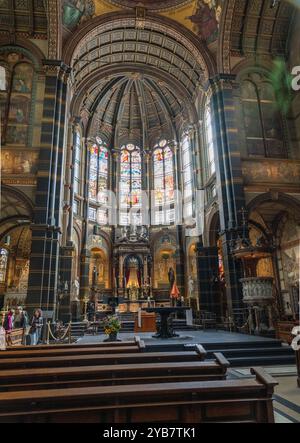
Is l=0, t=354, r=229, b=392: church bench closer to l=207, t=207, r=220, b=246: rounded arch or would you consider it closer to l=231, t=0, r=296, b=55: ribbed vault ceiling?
l=207, t=207, r=220, b=246: rounded arch

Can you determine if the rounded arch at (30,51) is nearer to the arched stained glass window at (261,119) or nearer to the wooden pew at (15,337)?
the arched stained glass window at (261,119)

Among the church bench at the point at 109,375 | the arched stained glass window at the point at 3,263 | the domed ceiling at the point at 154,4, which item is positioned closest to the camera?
the church bench at the point at 109,375

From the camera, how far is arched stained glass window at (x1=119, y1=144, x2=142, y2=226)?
29.8 m

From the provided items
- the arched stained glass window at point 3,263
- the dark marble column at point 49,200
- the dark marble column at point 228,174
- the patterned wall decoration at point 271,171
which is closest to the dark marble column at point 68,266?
the dark marble column at point 49,200

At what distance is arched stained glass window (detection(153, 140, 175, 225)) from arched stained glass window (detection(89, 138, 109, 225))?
5035 mm

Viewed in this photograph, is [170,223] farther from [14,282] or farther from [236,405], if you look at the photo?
[236,405]

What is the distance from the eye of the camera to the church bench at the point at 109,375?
444 cm

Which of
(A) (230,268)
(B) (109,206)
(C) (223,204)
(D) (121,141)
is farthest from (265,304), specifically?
(D) (121,141)

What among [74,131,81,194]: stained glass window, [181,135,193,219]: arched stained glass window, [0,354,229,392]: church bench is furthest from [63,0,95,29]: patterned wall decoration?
[0,354,229,392]: church bench

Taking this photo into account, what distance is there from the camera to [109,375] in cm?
466

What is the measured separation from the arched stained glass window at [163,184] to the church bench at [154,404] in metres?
25.2

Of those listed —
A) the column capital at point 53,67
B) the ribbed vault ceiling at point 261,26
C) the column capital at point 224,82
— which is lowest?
the column capital at point 224,82

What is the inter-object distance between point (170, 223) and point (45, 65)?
16514 mm

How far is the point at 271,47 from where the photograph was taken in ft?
62.4
